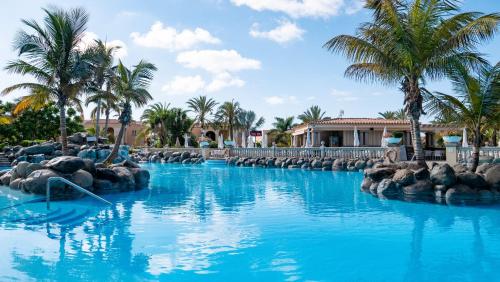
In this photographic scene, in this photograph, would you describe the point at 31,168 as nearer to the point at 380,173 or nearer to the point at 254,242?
the point at 254,242

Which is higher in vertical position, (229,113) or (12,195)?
(229,113)

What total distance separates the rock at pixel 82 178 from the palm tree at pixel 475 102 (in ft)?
39.2

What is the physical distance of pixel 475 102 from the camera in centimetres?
1291

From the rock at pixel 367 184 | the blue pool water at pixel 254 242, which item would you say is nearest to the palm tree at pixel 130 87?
the blue pool water at pixel 254 242

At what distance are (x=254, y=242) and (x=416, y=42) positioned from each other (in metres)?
8.74

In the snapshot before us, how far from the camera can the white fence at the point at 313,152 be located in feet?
82.2

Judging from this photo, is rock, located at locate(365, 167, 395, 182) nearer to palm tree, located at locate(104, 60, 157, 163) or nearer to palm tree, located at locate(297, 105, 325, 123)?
palm tree, located at locate(104, 60, 157, 163)

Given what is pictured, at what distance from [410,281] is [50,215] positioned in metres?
8.33

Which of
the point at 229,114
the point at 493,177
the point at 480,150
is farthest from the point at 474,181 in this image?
the point at 229,114

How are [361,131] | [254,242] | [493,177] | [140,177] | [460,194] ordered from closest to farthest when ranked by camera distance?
[254,242] → [460,194] → [493,177] → [140,177] → [361,131]

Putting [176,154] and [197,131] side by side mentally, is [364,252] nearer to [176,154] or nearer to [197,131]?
[176,154]

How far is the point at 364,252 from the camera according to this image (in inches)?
251

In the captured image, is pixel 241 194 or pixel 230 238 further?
pixel 241 194

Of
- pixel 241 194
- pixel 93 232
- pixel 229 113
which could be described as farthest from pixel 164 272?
pixel 229 113
